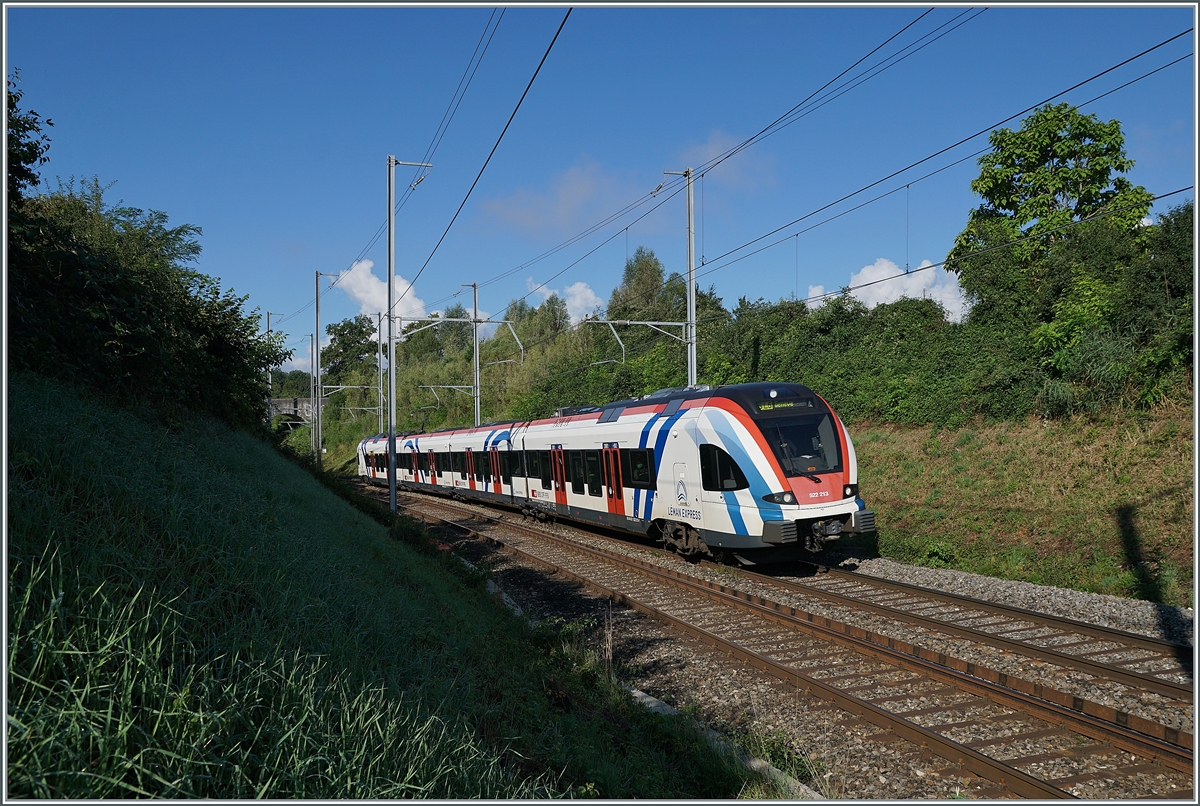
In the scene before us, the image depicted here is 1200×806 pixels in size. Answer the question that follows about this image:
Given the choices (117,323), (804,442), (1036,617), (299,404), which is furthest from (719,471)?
(299,404)

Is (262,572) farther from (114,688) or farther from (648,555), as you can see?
(648,555)

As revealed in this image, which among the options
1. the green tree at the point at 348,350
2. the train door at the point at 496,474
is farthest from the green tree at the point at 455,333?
the train door at the point at 496,474

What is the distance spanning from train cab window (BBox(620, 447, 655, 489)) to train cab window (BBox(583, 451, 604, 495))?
51.2 inches

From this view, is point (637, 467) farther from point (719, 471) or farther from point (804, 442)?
point (804, 442)

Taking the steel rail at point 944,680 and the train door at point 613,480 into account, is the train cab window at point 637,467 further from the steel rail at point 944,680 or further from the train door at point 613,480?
the steel rail at point 944,680

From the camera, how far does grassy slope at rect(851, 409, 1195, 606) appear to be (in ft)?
38.2

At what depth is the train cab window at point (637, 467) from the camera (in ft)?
49.6

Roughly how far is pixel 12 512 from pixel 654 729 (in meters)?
4.88

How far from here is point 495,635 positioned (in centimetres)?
866

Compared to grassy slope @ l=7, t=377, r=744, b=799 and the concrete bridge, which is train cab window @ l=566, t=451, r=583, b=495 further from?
the concrete bridge

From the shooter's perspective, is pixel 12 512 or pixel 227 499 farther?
pixel 227 499

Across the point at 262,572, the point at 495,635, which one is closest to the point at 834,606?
the point at 495,635

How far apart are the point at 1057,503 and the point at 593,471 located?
381 inches

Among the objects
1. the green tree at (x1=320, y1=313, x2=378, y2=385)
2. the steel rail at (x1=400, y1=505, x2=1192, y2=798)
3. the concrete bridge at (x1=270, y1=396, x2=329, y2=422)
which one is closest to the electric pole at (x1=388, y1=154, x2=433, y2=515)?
the steel rail at (x1=400, y1=505, x2=1192, y2=798)
